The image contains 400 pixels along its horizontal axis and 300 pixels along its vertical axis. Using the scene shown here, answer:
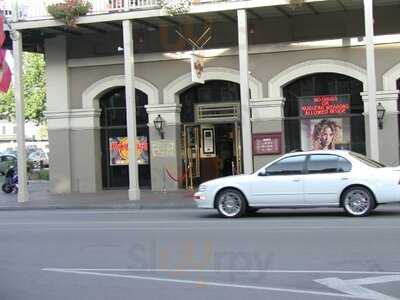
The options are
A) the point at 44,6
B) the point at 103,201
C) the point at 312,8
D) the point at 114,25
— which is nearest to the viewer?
the point at 103,201

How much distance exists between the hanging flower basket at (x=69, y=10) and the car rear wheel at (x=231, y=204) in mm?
9737

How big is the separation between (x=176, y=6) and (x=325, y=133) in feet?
22.1

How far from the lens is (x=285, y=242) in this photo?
1121 centimetres

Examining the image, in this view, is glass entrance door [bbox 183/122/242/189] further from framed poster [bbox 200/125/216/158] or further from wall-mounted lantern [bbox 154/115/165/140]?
wall-mounted lantern [bbox 154/115/165/140]

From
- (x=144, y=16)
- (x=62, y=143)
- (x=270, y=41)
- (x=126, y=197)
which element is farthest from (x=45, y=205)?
(x=270, y=41)

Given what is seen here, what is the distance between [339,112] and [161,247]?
13865 millimetres

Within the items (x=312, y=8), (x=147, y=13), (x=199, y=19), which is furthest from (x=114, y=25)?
(x=312, y=8)

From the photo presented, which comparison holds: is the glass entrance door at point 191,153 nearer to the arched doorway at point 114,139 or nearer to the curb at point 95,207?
the arched doorway at point 114,139

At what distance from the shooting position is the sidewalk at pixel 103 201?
20.4 meters

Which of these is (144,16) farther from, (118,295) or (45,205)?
(118,295)

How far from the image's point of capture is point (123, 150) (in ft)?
86.6

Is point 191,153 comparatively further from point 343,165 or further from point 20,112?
point 343,165

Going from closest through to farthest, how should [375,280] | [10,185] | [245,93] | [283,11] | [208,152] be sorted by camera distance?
[375,280] → [245,93] → [283,11] → [208,152] → [10,185]

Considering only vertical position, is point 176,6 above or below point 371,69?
above
